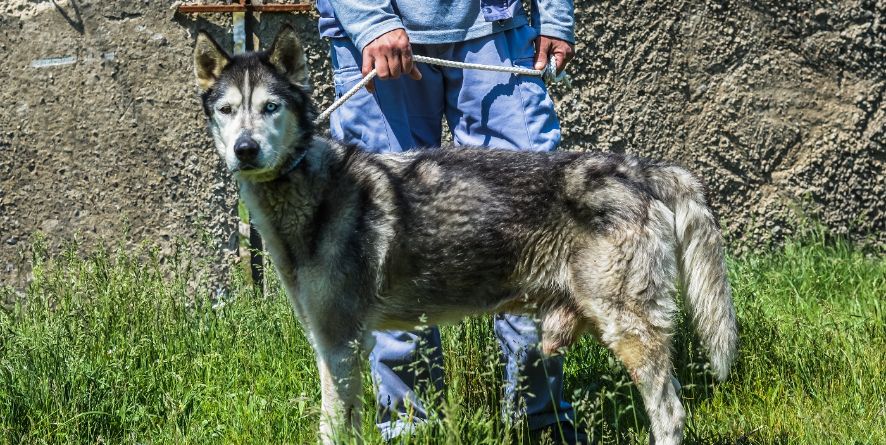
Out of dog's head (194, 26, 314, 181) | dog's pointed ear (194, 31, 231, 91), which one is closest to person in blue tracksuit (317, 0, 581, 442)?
dog's head (194, 26, 314, 181)

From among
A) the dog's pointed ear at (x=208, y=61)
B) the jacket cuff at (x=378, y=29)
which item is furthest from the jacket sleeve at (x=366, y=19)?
the dog's pointed ear at (x=208, y=61)

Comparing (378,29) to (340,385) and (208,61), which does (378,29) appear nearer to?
(208,61)

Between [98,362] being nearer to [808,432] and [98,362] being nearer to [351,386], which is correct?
[351,386]

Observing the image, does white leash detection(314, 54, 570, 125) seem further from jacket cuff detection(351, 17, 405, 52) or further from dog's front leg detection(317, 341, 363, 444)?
dog's front leg detection(317, 341, 363, 444)

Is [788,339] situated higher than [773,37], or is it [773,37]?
[773,37]

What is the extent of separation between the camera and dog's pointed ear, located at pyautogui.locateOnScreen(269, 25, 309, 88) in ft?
12.0

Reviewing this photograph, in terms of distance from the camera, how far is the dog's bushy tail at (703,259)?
3783mm

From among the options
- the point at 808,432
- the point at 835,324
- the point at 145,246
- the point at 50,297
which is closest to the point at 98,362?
the point at 50,297

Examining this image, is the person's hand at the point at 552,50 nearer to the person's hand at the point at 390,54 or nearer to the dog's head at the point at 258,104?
the person's hand at the point at 390,54

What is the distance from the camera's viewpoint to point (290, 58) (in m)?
3.71

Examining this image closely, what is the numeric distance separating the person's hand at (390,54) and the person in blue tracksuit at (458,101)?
4cm

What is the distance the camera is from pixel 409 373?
4.15 metres

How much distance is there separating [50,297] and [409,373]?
196 cm

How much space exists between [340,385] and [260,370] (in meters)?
1.02
